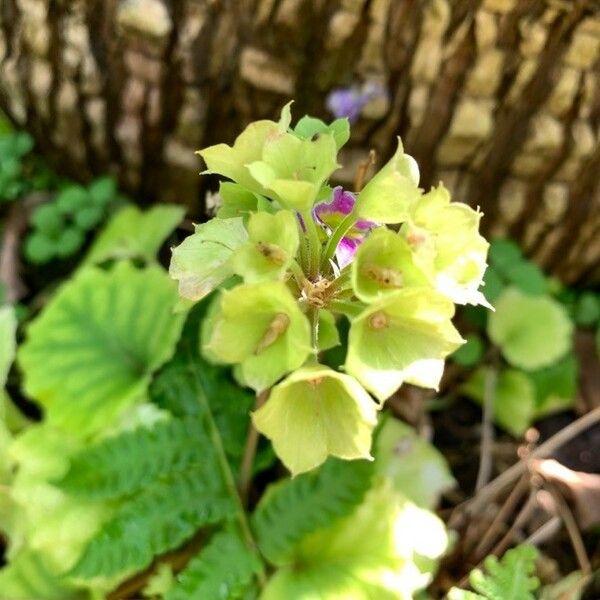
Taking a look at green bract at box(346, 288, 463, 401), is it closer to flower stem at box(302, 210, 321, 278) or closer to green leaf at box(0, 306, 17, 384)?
flower stem at box(302, 210, 321, 278)

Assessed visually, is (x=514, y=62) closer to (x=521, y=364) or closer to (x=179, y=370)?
(x=521, y=364)

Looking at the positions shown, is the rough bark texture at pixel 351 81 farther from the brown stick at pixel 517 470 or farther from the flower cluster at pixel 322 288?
the flower cluster at pixel 322 288

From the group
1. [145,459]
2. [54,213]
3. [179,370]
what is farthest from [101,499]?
[54,213]

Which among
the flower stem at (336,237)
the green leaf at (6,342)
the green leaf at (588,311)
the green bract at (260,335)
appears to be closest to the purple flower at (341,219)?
the flower stem at (336,237)

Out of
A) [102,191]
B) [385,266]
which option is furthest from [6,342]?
[385,266]

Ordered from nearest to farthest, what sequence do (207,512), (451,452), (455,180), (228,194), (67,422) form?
(228,194), (207,512), (67,422), (455,180), (451,452)

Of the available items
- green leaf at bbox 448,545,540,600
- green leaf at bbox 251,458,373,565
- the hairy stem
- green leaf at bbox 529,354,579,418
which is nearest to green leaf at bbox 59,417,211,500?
the hairy stem

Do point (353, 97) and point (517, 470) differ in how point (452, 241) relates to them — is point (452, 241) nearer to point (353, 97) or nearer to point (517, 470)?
point (353, 97)
